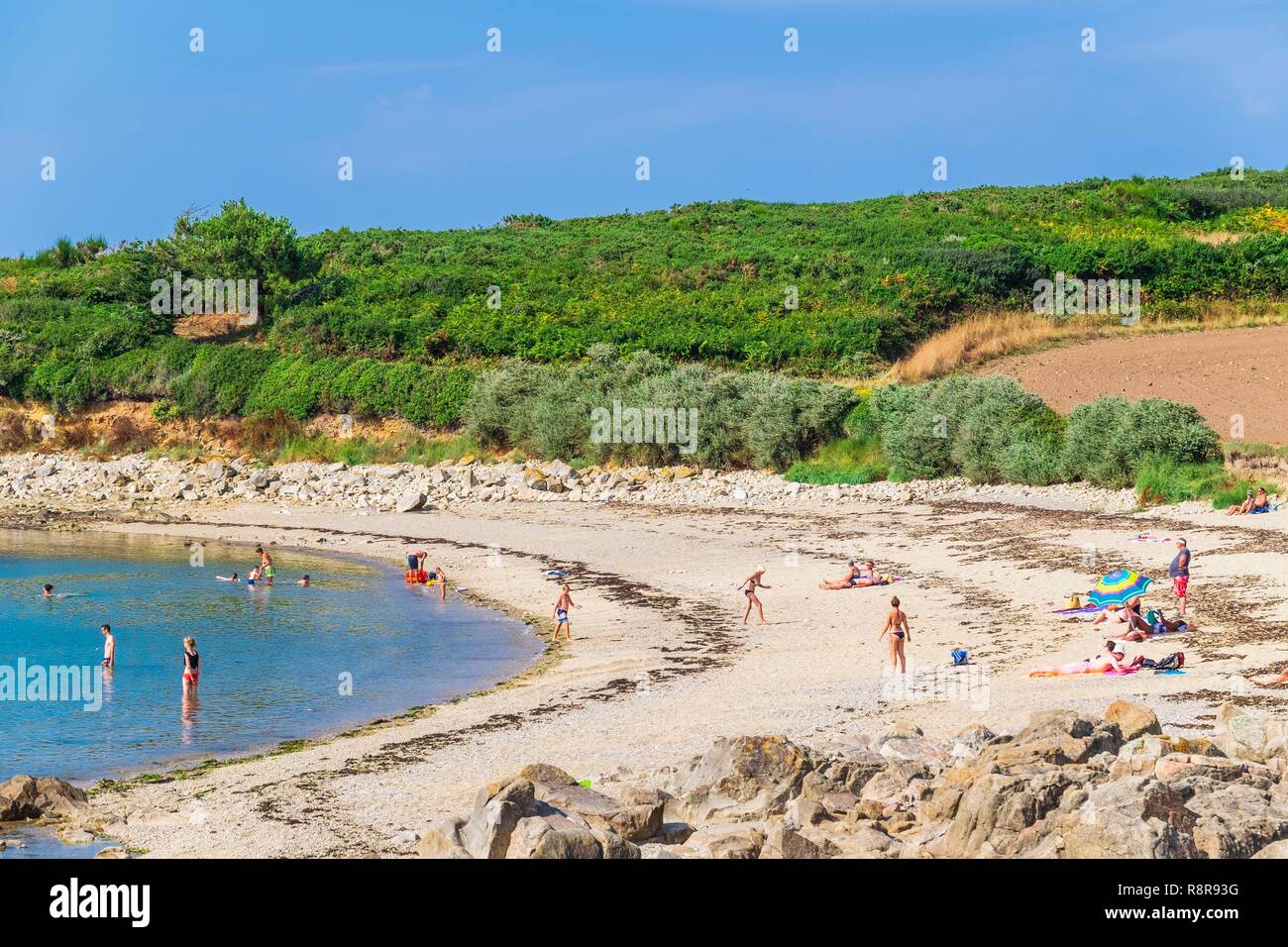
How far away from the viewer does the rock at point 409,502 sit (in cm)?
4416

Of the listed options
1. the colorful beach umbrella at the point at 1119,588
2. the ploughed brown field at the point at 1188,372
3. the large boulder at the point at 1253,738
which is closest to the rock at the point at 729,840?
the large boulder at the point at 1253,738

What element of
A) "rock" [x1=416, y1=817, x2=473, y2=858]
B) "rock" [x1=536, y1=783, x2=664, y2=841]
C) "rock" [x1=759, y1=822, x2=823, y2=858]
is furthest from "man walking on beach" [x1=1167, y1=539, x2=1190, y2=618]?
"rock" [x1=416, y1=817, x2=473, y2=858]

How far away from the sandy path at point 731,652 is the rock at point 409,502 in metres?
5.42

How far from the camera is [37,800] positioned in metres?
13.9

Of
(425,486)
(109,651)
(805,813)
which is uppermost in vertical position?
(425,486)

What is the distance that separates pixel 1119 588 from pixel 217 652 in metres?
16.1

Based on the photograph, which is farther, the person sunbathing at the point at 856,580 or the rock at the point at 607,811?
the person sunbathing at the point at 856,580

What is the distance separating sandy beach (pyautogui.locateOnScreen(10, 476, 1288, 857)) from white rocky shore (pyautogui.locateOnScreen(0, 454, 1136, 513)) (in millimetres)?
1138

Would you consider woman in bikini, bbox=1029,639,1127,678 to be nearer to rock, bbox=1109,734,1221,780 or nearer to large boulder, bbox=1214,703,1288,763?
large boulder, bbox=1214,703,1288,763

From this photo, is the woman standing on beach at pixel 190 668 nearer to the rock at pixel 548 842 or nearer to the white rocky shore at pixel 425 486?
the rock at pixel 548 842

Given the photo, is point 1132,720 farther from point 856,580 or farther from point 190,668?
point 190,668

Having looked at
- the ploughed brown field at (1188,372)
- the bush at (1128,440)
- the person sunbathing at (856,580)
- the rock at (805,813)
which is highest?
the ploughed brown field at (1188,372)

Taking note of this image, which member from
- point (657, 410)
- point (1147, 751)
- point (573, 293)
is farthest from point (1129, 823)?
point (573, 293)
